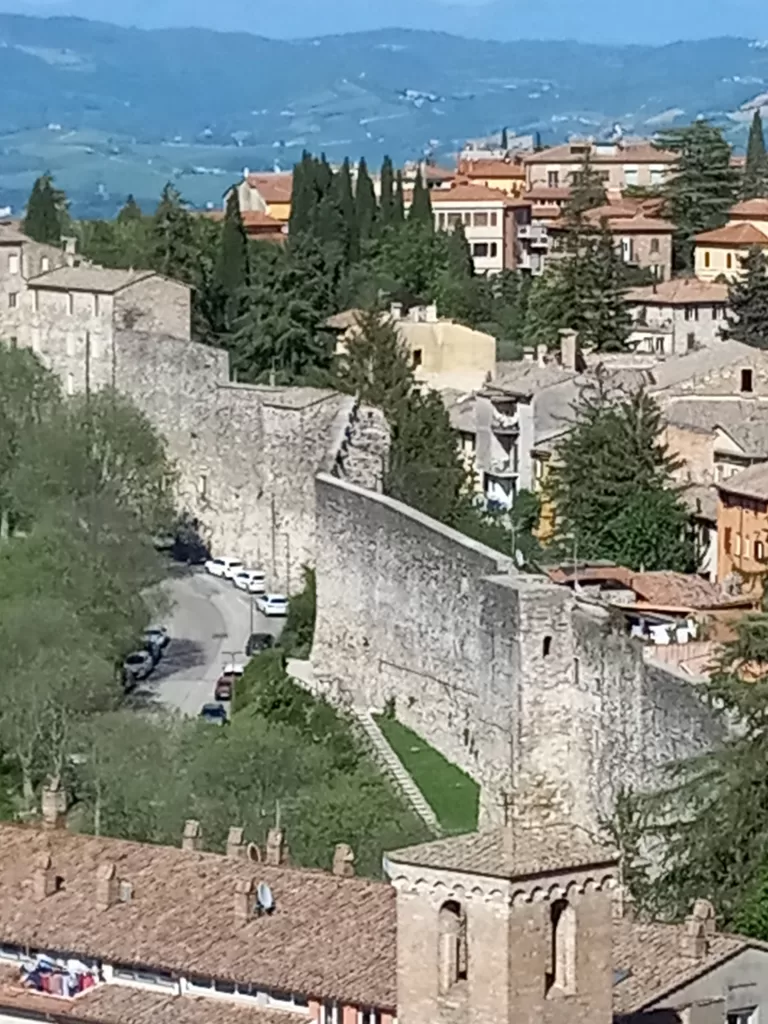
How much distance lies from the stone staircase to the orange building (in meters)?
5.12

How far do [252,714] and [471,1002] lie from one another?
716 inches

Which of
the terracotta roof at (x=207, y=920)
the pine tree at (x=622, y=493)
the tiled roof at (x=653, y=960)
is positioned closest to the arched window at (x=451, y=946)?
the terracotta roof at (x=207, y=920)

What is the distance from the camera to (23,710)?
3331 centimetres

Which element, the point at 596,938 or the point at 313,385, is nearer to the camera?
the point at 596,938

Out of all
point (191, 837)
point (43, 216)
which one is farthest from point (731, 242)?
point (191, 837)

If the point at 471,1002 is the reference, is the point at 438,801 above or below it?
below

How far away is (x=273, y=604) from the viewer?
4191 cm

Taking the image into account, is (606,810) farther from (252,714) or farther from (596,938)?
(596,938)

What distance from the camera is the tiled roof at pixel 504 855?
1641cm

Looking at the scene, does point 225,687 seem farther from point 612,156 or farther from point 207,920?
point 612,156

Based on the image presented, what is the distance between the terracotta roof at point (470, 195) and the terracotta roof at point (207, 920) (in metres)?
60.0

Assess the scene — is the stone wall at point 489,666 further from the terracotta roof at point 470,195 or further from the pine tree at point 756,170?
the terracotta roof at point 470,195

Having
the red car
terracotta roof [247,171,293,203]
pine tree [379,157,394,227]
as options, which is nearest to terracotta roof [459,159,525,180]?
terracotta roof [247,171,293,203]

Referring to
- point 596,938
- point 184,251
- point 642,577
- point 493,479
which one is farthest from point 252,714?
point 184,251
